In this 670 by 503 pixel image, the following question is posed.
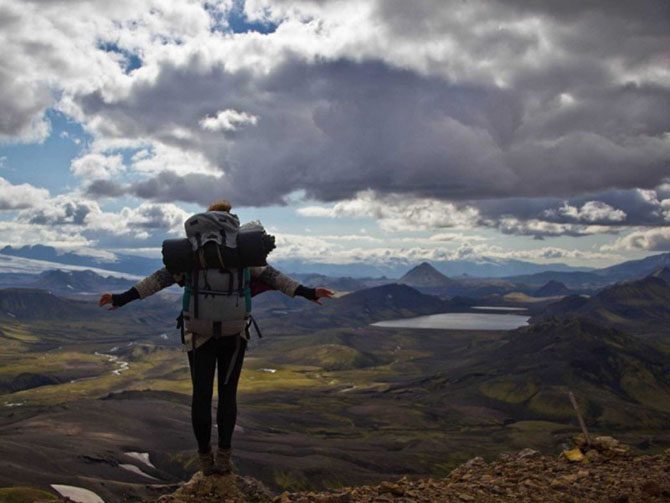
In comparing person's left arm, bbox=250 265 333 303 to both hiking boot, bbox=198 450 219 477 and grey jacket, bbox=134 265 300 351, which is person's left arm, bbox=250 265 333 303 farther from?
hiking boot, bbox=198 450 219 477

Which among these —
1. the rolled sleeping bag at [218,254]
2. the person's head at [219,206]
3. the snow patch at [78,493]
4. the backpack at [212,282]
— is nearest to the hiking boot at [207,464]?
the backpack at [212,282]

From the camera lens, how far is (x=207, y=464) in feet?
47.4

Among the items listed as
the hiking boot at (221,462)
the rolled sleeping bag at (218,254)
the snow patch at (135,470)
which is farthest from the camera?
the snow patch at (135,470)

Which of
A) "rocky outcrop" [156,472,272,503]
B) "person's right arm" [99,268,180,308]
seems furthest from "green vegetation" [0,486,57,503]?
"person's right arm" [99,268,180,308]

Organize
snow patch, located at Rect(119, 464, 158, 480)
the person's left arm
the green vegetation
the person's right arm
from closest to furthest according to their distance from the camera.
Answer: the person's right arm → the person's left arm → the green vegetation → snow patch, located at Rect(119, 464, 158, 480)

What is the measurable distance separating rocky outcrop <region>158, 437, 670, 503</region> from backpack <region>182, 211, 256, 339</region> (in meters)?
4.29

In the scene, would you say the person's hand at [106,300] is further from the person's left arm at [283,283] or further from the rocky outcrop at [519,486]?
the rocky outcrop at [519,486]

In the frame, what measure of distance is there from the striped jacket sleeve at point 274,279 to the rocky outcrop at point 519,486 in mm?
4892

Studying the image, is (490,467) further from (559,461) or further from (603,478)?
(603,478)

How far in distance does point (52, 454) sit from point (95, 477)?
67.3 feet

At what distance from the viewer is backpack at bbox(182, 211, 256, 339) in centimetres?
1273

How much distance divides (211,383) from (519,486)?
336 inches

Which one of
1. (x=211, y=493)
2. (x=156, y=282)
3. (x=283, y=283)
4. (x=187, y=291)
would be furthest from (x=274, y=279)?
(x=211, y=493)

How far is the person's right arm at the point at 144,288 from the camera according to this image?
13047 mm
